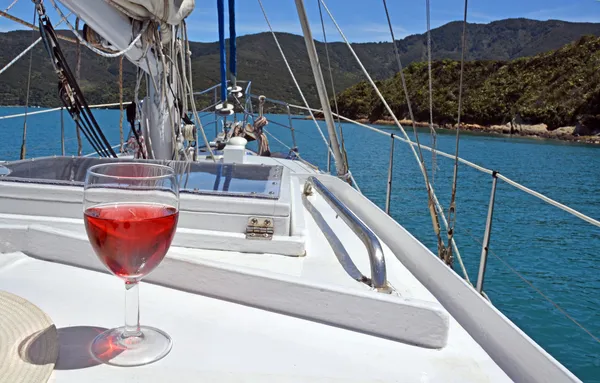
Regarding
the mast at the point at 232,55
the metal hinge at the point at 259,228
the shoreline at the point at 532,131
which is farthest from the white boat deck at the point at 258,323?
the shoreline at the point at 532,131

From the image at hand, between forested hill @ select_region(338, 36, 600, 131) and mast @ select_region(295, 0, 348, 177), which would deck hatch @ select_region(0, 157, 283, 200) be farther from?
forested hill @ select_region(338, 36, 600, 131)

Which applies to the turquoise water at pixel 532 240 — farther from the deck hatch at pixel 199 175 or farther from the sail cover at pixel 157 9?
the sail cover at pixel 157 9

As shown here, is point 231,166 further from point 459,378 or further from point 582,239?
point 582,239

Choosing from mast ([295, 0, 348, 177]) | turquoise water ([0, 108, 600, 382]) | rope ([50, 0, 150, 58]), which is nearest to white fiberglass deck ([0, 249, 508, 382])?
rope ([50, 0, 150, 58])

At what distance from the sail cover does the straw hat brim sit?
1.40m

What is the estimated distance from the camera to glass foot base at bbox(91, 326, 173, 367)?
656 millimetres

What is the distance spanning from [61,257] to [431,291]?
3.06ft

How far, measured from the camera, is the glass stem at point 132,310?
2.11 feet

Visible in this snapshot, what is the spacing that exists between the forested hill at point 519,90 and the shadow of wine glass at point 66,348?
37.8 m

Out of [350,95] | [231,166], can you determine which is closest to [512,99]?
[350,95]

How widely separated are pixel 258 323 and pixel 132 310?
27 centimetres

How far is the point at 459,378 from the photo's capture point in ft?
2.55

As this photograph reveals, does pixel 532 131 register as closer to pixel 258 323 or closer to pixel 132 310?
pixel 258 323

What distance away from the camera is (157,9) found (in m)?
1.94
